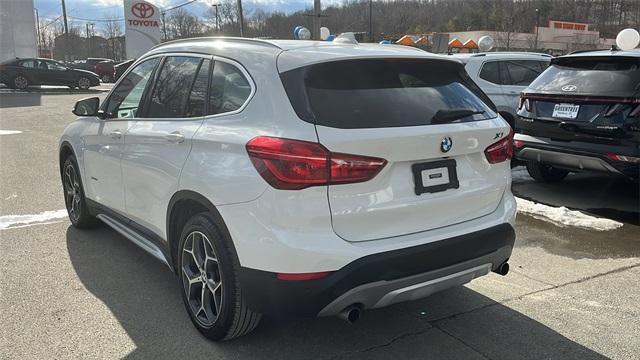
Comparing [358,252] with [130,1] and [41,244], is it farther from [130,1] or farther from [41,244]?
[130,1]

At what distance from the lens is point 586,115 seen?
5941 mm

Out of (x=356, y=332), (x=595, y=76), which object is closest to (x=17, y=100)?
(x=595, y=76)

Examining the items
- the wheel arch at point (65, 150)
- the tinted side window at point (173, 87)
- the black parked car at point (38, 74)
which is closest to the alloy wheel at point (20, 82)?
the black parked car at point (38, 74)

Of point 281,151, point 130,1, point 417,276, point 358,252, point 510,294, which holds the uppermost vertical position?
point 130,1

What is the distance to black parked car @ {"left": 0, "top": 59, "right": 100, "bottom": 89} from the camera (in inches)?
1105

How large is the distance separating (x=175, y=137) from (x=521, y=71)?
286 inches

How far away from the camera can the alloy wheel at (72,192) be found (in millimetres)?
5305

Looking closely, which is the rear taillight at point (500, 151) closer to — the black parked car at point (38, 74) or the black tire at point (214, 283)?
the black tire at point (214, 283)

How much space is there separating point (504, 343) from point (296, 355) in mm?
1236

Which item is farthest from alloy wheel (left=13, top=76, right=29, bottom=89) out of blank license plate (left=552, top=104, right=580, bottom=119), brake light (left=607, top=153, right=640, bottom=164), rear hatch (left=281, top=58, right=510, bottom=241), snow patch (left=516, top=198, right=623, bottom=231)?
rear hatch (left=281, top=58, right=510, bottom=241)

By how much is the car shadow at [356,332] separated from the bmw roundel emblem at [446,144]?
1169mm

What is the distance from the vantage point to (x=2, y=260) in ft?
15.0

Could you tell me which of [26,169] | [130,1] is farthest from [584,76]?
[130,1]

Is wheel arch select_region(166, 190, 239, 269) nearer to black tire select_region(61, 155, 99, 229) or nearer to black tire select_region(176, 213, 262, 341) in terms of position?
black tire select_region(176, 213, 262, 341)
